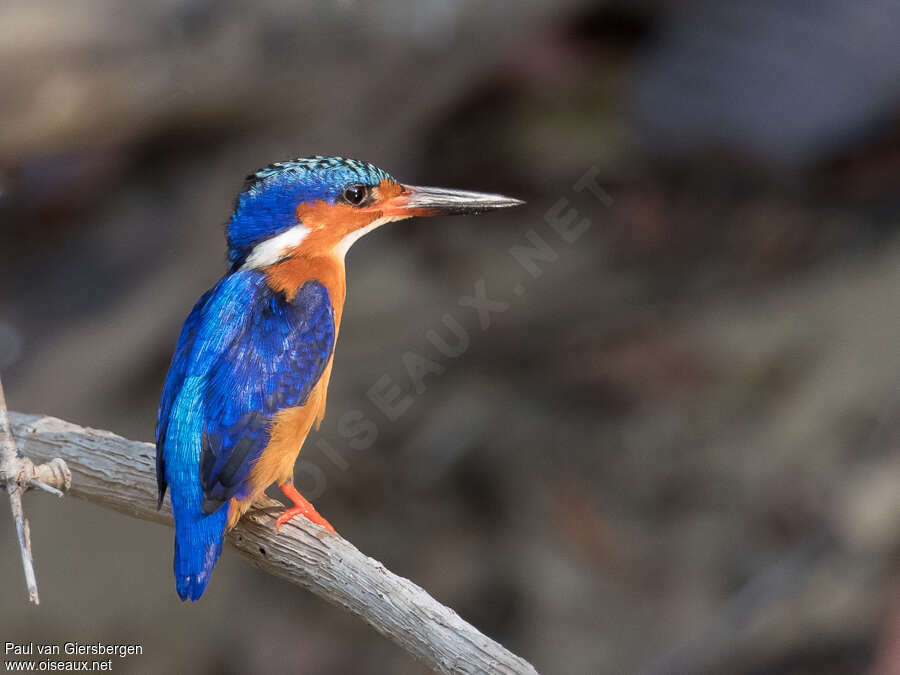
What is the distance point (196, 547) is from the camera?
1.52m

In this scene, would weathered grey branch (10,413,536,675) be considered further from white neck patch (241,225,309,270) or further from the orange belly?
white neck patch (241,225,309,270)

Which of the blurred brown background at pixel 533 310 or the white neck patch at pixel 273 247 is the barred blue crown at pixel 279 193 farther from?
the blurred brown background at pixel 533 310

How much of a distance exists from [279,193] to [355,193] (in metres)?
0.15

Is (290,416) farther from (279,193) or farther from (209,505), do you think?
(279,193)

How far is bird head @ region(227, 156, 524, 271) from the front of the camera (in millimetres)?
1784

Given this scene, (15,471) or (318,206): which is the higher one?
(318,206)

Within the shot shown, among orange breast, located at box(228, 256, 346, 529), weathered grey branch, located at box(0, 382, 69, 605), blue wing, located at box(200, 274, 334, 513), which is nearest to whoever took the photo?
weathered grey branch, located at box(0, 382, 69, 605)

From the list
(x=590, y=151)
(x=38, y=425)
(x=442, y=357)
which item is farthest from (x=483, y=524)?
(x=38, y=425)

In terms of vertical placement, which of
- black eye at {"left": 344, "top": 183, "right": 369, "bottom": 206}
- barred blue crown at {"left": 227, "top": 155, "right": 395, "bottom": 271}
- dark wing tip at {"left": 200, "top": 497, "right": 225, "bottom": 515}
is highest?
black eye at {"left": 344, "top": 183, "right": 369, "bottom": 206}

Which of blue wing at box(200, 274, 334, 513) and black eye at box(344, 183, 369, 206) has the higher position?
black eye at box(344, 183, 369, 206)

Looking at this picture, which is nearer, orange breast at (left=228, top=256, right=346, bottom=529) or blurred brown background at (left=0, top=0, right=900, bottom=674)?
orange breast at (left=228, top=256, right=346, bottom=529)

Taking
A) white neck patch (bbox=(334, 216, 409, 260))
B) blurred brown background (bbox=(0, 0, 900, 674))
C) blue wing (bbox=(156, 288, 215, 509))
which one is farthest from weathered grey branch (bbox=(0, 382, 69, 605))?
blurred brown background (bbox=(0, 0, 900, 674))

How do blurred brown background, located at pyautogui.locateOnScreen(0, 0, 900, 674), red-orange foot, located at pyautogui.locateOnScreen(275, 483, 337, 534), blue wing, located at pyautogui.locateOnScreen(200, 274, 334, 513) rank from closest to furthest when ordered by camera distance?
1. blue wing, located at pyautogui.locateOnScreen(200, 274, 334, 513)
2. red-orange foot, located at pyautogui.locateOnScreen(275, 483, 337, 534)
3. blurred brown background, located at pyautogui.locateOnScreen(0, 0, 900, 674)

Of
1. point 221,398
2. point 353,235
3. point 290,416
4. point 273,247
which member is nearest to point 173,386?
point 221,398
